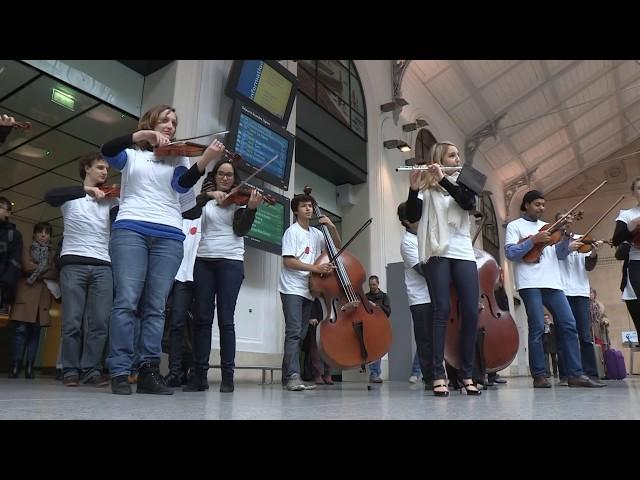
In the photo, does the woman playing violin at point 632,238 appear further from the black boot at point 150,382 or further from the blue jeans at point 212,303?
the black boot at point 150,382

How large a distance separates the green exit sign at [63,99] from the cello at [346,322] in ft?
10.7

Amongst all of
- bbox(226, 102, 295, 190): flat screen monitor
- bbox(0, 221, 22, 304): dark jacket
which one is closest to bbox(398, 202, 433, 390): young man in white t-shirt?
bbox(226, 102, 295, 190): flat screen monitor

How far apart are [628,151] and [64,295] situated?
1826 cm

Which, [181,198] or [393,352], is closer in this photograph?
[181,198]

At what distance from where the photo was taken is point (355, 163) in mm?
7594

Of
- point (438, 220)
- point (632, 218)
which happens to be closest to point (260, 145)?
point (438, 220)

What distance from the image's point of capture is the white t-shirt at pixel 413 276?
3.69 meters

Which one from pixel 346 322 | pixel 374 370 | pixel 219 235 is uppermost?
pixel 219 235

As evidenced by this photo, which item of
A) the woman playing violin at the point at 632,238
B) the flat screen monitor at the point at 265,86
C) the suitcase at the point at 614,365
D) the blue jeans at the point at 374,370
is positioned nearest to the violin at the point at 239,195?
the flat screen monitor at the point at 265,86

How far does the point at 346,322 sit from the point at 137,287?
1.25 meters

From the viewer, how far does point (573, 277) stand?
394 centimetres

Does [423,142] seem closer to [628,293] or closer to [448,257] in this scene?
[628,293]
